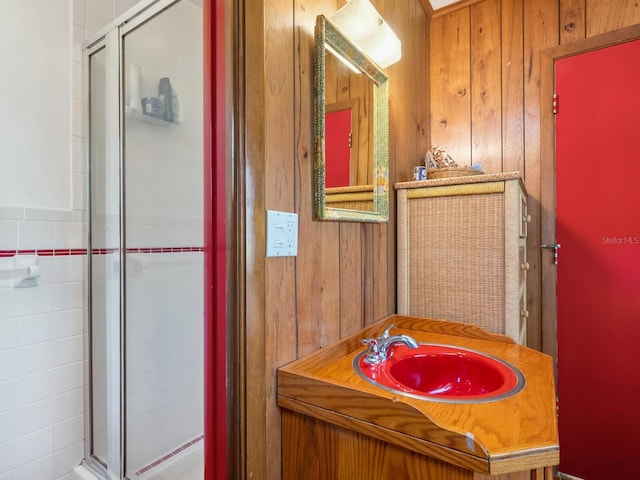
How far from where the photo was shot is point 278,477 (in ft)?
2.84

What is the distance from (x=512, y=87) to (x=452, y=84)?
0.30 m

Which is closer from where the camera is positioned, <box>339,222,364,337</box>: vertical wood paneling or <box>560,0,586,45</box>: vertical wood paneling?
<box>339,222,364,337</box>: vertical wood paneling

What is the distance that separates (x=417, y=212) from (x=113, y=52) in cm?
149

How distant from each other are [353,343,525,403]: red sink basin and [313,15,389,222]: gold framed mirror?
1.50ft

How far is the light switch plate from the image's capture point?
0.81 meters

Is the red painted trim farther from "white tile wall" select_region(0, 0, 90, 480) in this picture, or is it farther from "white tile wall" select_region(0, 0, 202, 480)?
"white tile wall" select_region(0, 0, 90, 480)

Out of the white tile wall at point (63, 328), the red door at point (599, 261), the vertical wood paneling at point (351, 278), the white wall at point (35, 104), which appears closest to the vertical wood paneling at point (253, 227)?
the vertical wood paneling at point (351, 278)

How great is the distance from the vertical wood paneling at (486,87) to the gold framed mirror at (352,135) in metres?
0.79

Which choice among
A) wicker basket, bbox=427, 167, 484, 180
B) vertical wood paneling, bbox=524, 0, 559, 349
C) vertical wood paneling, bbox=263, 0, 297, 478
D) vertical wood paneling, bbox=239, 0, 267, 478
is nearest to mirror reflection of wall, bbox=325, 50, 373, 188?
vertical wood paneling, bbox=263, 0, 297, 478

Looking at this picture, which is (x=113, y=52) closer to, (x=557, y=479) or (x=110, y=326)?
(x=110, y=326)

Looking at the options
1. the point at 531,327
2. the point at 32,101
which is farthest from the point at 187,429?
the point at 531,327

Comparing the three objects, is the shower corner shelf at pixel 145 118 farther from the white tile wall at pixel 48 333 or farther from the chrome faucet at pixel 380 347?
the chrome faucet at pixel 380 347

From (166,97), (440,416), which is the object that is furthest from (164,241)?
(440,416)

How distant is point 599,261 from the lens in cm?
156
